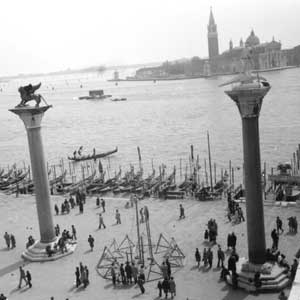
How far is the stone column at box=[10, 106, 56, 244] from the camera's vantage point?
17281mm

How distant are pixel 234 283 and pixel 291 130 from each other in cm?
4430

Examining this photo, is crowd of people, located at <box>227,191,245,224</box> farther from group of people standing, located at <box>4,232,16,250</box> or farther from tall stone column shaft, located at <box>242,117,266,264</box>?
group of people standing, located at <box>4,232,16,250</box>

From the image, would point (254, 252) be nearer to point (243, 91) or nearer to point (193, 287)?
point (193, 287)

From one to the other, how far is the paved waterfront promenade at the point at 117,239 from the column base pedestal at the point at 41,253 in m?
0.27

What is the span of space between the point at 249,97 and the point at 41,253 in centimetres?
→ 880

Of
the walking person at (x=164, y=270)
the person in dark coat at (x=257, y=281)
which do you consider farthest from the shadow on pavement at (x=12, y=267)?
the person in dark coat at (x=257, y=281)

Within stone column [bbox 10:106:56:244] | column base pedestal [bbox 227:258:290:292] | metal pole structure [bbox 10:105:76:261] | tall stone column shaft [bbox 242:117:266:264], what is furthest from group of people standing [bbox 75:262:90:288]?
tall stone column shaft [bbox 242:117:266:264]

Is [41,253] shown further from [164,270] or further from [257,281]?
[257,281]

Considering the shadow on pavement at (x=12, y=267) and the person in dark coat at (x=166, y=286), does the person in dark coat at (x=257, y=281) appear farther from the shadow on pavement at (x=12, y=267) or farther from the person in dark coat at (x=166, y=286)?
the shadow on pavement at (x=12, y=267)

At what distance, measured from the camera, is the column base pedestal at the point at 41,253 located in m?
17.5

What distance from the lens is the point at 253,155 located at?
45.2ft

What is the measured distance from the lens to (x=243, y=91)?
13.5 m

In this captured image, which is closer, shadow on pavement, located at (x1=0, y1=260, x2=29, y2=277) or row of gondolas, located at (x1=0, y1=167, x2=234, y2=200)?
shadow on pavement, located at (x1=0, y1=260, x2=29, y2=277)

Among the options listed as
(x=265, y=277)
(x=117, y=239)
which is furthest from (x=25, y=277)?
(x=265, y=277)
